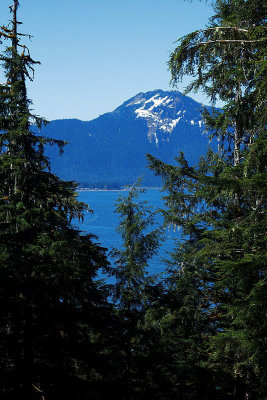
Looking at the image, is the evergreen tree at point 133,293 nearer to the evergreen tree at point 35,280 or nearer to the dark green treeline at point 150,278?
the dark green treeline at point 150,278

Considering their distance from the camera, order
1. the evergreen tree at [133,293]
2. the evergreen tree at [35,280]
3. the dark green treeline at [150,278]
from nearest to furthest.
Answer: the dark green treeline at [150,278], the evergreen tree at [35,280], the evergreen tree at [133,293]

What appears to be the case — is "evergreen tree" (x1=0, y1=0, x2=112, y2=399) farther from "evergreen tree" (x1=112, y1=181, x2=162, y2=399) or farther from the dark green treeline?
"evergreen tree" (x1=112, y1=181, x2=162, y2=399)

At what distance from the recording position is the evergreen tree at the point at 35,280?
840 centimetres

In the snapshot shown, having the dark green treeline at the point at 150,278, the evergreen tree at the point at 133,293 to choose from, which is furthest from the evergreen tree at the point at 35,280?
the evergreen tree at the point at 133,293

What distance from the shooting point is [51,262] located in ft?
29.9

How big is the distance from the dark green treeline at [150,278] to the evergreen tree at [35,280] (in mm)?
40

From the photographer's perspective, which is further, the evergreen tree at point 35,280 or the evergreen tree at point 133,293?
the evergreen tree at point 133,293

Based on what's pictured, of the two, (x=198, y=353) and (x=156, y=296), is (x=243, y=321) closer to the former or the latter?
(x=198, y=353)

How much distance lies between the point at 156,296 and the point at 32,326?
566 centimetres

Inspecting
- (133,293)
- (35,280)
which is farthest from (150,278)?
(35,280)

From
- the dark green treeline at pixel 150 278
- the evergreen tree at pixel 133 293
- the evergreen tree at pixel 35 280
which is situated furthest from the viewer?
the evergreen tree at pixel 133 293

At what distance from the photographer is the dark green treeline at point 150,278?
5.86 meters

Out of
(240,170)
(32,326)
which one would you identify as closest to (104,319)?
(32,326)

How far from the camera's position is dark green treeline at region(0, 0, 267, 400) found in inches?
231
